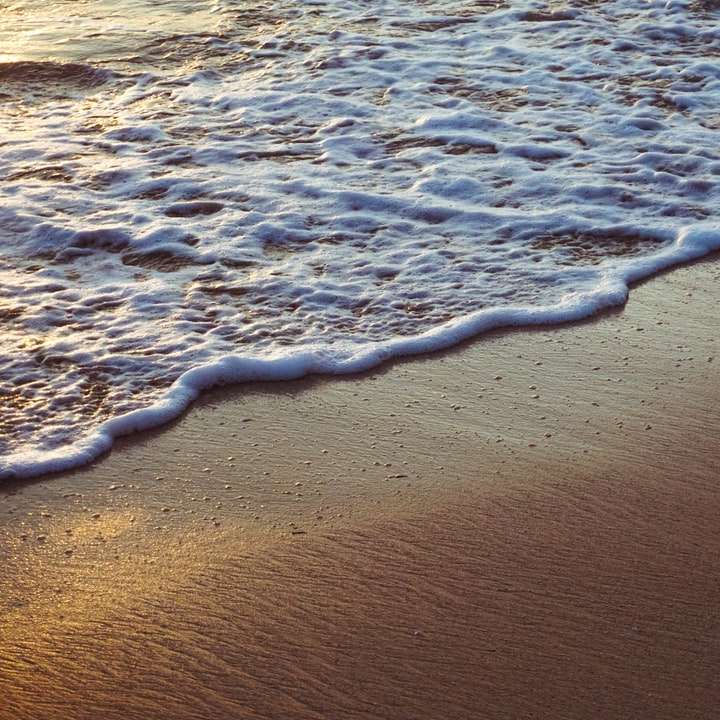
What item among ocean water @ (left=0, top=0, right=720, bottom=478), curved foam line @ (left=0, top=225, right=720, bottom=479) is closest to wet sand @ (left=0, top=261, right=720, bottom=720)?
curved foam line @ (left=0, top=225, right=720, bottom=479)

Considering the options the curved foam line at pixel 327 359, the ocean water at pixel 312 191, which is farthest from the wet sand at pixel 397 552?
the ocean water at pixel 312 191

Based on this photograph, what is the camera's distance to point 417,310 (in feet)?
15.0

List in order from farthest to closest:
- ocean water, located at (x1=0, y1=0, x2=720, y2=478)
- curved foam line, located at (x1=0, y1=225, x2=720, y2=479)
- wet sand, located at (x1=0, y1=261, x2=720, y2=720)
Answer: ocean water, located at (x1=0, y1=0, x2=720, y2=478), curved foam line, located at (x1=0, y1=225, x2=720, y2=479), wet sand, located at (x1=0, y1=261, x2=720, y2=720)

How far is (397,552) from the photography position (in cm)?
310

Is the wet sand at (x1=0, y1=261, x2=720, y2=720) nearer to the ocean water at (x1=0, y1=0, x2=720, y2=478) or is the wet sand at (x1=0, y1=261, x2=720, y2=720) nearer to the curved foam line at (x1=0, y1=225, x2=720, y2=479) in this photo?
the curved foam line at (x1=0, y1=225, x2=720, y2=479)

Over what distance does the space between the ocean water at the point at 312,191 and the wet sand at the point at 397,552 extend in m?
0.34

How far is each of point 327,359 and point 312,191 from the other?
1.76 meters

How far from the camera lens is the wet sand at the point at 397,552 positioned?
8.64 feet

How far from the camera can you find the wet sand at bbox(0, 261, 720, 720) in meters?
2.63

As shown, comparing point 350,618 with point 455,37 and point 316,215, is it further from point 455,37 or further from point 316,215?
point 455,37

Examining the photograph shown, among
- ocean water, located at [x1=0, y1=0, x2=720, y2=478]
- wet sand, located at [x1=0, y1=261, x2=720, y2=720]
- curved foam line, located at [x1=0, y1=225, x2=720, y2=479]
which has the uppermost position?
wet sand, located at [x1=0, y1=261, x2=720, y2=720]

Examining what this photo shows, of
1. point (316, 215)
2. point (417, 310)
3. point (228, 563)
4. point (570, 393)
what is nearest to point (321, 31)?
point (316, 215)

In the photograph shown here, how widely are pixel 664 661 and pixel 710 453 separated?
40.6 inches

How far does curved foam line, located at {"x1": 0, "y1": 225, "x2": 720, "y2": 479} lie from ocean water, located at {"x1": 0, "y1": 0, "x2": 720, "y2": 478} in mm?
10
